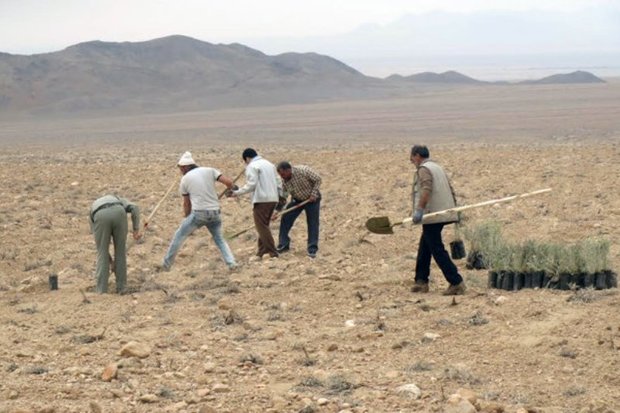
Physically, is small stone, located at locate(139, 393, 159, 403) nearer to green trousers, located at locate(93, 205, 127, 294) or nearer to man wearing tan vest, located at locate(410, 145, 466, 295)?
man wearing tan vest, located at locate(410, 145, 466, 295)

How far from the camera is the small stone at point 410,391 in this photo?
6741 mm

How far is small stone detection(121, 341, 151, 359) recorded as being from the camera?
768 centimetres

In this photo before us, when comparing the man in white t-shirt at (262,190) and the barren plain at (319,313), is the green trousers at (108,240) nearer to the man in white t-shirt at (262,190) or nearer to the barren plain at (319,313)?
the barren plain at (319,313)

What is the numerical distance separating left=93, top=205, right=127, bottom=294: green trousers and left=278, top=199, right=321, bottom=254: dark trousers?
101 inches

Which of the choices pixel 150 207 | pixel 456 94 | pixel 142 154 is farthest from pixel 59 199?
pixel 456 94

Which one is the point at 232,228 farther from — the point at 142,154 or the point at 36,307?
the point at 142,154

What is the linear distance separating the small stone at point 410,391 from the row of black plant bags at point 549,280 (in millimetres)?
2905

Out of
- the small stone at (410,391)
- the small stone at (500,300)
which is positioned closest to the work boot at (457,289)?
the small stone at (500,300)

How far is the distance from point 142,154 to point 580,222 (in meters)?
22.9

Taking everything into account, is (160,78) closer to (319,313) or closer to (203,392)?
(319,313)

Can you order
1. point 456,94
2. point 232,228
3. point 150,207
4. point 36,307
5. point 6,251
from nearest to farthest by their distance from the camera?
point 36,307 → point 6,251 → point 232,228 → point 150,207 → point 456,94

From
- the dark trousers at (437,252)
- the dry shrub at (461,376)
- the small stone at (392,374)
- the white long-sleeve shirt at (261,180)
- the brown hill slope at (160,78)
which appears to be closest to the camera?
the dry shrub at (461,376)

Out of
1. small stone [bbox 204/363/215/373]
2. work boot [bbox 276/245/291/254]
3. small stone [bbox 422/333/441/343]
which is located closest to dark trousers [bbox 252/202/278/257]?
work boot [bbox 276/245/291/254]

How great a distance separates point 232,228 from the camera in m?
15.9
